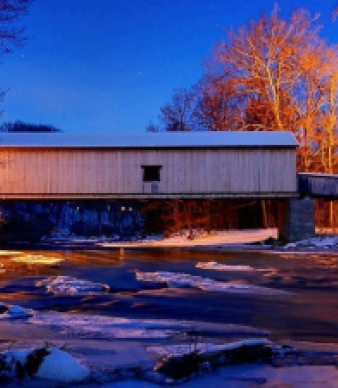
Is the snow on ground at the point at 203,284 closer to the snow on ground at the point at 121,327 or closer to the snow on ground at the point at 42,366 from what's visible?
the snow on ground at the point at 121,327

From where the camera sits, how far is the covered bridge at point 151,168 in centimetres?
3253

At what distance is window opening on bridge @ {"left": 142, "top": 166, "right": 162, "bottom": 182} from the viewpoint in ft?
108

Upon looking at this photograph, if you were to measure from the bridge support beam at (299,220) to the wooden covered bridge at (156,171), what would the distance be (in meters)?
0.05

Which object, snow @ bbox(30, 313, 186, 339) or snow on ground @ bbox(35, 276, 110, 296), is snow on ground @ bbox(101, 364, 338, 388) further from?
snow on ground @ bbox(35, 276, 110, 296)

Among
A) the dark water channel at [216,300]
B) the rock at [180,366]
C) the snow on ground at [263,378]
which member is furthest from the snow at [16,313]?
the snow on ground at [263,378]

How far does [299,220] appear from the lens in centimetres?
3297

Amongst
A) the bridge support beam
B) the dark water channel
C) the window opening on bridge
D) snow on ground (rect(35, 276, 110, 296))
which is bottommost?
the dark water channel

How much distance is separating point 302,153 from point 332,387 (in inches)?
1506

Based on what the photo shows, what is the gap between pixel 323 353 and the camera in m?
6.68

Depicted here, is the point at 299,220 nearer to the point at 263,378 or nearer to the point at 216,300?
the point at 216,300

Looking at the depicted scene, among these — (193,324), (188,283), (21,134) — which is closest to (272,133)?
(21,134)

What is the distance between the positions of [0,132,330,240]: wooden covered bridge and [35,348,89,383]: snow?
27260mm

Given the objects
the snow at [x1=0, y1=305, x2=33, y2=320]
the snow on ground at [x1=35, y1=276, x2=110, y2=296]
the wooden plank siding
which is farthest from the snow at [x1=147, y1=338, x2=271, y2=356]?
the wooden plank siding

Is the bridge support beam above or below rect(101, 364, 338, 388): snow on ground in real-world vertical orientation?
above
